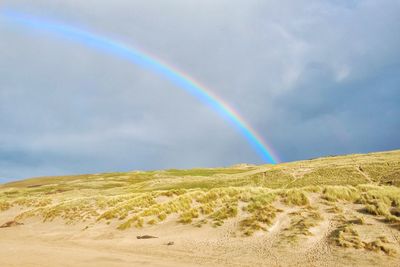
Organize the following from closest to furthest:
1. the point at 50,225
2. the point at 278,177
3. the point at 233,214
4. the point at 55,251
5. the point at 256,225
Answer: the point at 55,251, the point at 256,225, the point at 233,214, the point at 50,225, the point at 278,177

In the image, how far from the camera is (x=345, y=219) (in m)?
24.8

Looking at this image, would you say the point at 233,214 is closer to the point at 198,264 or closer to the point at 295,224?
the point at 295,224

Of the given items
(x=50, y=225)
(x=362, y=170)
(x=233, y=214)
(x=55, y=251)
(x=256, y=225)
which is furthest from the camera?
(x=362, y=170)

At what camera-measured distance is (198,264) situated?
19.4 metres

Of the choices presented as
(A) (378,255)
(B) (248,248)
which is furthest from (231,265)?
(A) (378,255)

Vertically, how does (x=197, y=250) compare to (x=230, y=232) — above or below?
below

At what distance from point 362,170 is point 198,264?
4852cm

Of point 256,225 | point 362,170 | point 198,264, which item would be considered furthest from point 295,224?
point 362,170

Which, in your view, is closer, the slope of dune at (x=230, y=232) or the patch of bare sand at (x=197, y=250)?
the patch of bare sand at (x=197, y=250)

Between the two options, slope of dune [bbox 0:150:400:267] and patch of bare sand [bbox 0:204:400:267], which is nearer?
patch of bare sand [bbox 0:204:400:267]

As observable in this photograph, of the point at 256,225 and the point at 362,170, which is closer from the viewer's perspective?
the point at 256,225

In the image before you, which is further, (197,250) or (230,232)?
(230,232)

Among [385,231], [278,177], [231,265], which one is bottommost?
[231,265]

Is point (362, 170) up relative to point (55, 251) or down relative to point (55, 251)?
up
